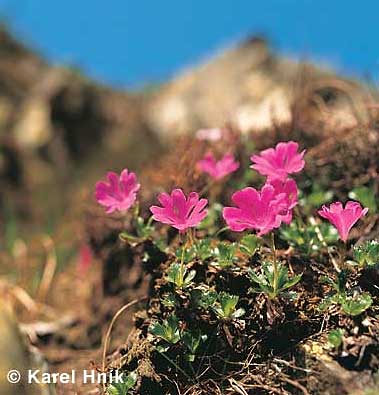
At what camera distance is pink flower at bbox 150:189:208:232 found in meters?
1.81

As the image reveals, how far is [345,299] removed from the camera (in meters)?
1.82

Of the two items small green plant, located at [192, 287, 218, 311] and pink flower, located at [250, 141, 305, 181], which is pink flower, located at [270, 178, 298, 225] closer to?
pink flower, located at [250, 141, 305, 181]

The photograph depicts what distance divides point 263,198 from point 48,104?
4.61 m

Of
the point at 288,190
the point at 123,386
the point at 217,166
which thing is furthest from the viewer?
the point at 217,166

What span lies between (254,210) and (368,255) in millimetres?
382

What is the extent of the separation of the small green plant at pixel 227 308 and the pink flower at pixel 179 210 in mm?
223

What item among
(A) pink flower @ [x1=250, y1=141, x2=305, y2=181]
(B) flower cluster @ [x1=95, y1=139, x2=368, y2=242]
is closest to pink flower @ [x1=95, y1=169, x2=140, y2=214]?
(B) flower cluster @ [x1=95, y1=139, x2=368, y2=242]

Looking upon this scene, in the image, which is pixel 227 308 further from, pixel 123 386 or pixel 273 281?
pixel 123 386

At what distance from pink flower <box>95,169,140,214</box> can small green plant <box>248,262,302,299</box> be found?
1.61ft

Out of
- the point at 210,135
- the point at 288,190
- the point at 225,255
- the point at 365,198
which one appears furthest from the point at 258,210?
the point at 210,135

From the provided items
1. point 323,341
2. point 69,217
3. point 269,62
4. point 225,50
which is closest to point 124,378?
point 323,341

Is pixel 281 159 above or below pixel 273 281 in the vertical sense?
above

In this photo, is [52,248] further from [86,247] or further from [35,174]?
[35,174]

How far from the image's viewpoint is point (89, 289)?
10.8 ft
